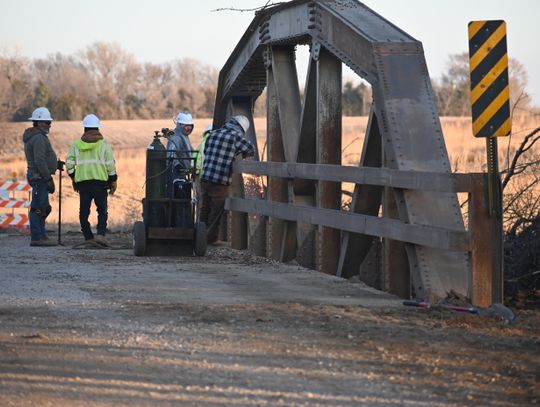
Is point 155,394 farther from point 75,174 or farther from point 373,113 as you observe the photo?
point 75,174

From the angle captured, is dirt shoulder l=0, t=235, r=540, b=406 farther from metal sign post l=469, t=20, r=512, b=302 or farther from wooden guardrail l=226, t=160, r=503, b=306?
metal sign post l=469, t=20, r=512, b=302

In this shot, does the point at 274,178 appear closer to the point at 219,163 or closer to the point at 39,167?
the point at 219,163

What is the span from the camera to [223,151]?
674 inches

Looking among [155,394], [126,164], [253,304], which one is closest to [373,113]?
[253,304]

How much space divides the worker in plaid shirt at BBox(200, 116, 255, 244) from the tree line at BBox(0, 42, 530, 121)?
168 ft

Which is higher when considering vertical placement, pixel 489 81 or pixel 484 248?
pixel 489 81

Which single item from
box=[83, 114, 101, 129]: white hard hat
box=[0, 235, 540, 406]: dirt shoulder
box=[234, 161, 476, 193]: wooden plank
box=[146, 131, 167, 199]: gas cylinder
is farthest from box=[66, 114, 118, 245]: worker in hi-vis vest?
box=[0, 235, 540, 406]: dirt shoulder

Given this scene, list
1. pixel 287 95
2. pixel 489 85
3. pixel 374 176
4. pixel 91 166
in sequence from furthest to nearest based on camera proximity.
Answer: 1. pixel 91 166
2. pixel 287 95
3. pixel 374 176
4. pixel 489 85

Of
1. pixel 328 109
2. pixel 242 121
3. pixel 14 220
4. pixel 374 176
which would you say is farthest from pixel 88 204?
pixel 14 220

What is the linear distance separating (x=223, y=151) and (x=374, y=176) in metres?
6.16

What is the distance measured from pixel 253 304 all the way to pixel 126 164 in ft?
125

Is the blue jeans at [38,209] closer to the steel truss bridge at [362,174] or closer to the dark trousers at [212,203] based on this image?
the dark trousers at [212,203]

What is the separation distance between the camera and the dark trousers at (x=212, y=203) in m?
17.7

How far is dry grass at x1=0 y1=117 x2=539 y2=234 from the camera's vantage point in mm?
28094
